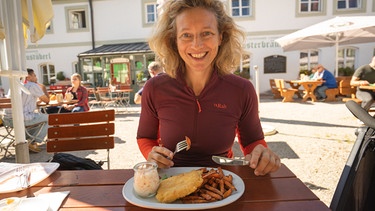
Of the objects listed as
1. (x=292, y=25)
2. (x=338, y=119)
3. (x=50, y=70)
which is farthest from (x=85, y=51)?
(x=338, y=119)

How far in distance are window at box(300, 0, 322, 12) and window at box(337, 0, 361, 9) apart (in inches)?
41.0

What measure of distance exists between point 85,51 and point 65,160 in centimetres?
1564

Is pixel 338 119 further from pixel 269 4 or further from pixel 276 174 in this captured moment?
pixel 269 4

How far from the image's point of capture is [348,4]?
1464 centimetres

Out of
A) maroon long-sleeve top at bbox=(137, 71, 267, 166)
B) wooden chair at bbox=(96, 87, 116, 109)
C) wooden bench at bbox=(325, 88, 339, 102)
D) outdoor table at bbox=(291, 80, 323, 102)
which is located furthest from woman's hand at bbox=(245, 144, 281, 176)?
wooden bench at bbox=(325, 88, 339, 102)

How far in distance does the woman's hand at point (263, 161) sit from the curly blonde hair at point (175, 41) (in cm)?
73

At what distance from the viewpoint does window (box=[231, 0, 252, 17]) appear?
1512 cm

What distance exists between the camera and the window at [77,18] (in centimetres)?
1627

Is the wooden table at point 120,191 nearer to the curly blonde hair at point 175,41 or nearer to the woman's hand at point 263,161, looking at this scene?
the woman's hand at point 263,161

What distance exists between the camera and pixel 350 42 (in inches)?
434

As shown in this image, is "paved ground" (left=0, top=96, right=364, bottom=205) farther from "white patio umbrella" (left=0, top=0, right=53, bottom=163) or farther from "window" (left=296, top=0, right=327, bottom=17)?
"window" (left=296, top=0, right=327, bottom=17)

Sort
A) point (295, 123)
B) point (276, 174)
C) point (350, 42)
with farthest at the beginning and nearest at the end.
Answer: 1. point (350, 42)
2. point (295, 123)
3. point (276, 174)

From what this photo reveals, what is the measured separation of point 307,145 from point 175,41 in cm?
405

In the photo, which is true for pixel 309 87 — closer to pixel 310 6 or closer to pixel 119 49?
pixel 310 6
